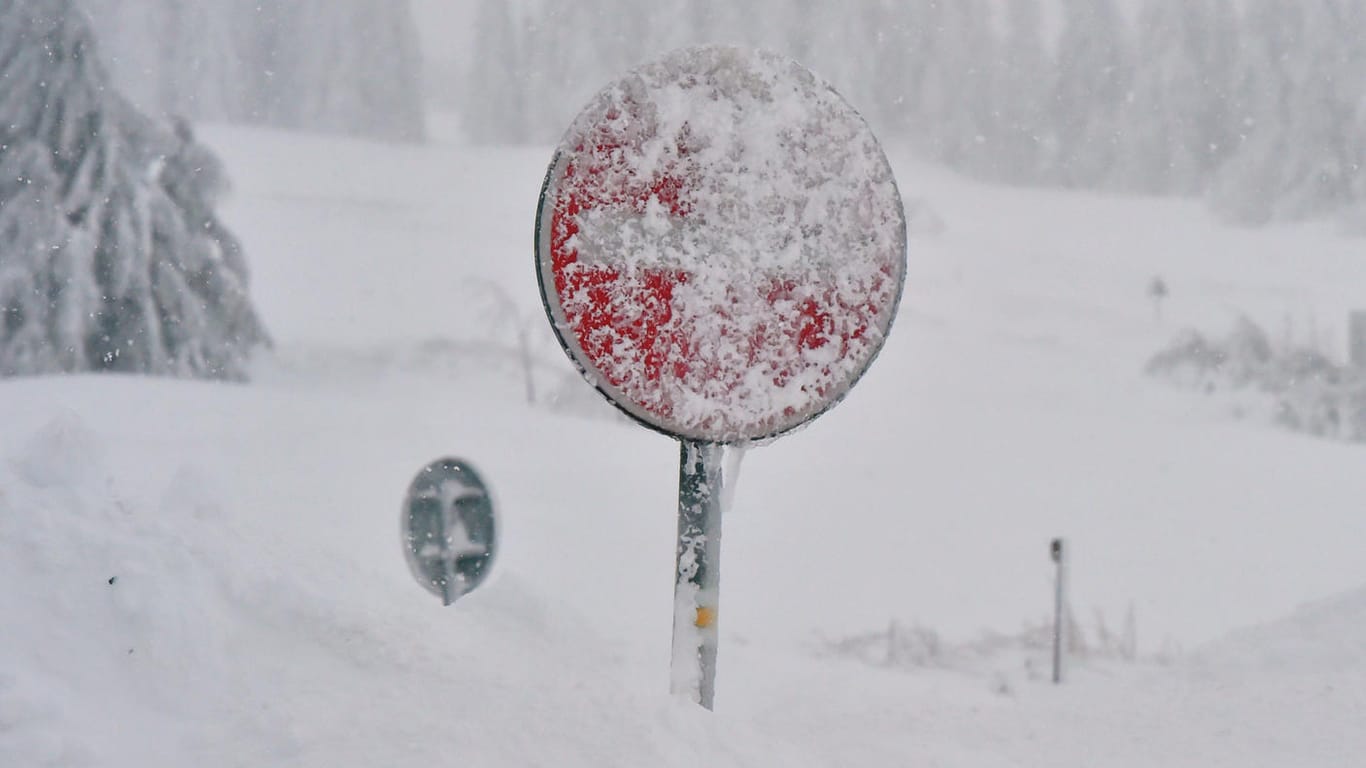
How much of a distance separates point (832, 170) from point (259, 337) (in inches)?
523

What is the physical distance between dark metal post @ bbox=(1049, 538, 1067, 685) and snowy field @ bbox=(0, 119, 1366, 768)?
13 centimetres

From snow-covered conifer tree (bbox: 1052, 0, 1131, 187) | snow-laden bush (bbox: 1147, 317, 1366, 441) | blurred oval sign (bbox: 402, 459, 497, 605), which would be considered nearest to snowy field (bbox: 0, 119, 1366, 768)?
blurred oval sign (bbox: 402, 459, 497, 605)

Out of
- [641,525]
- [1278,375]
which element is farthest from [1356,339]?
[641,525]

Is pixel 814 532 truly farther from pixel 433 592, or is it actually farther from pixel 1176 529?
pixel 433 592

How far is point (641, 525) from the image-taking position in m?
9.79

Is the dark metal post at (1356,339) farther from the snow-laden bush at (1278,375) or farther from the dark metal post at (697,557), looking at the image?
the dark metal post at (697,557)

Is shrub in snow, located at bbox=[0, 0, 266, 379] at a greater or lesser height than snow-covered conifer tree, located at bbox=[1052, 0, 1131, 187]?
lesser

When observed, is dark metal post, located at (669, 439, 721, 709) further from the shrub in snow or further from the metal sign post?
the shrub in snow

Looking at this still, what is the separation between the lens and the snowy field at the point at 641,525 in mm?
2041

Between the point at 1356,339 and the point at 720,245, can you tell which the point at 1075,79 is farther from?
the point at 720,245

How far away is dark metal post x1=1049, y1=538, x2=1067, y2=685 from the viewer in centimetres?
569

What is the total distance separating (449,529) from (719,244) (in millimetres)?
2717

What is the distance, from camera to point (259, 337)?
1373 centimetres

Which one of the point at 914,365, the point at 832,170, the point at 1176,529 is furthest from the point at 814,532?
the point at 832,170
